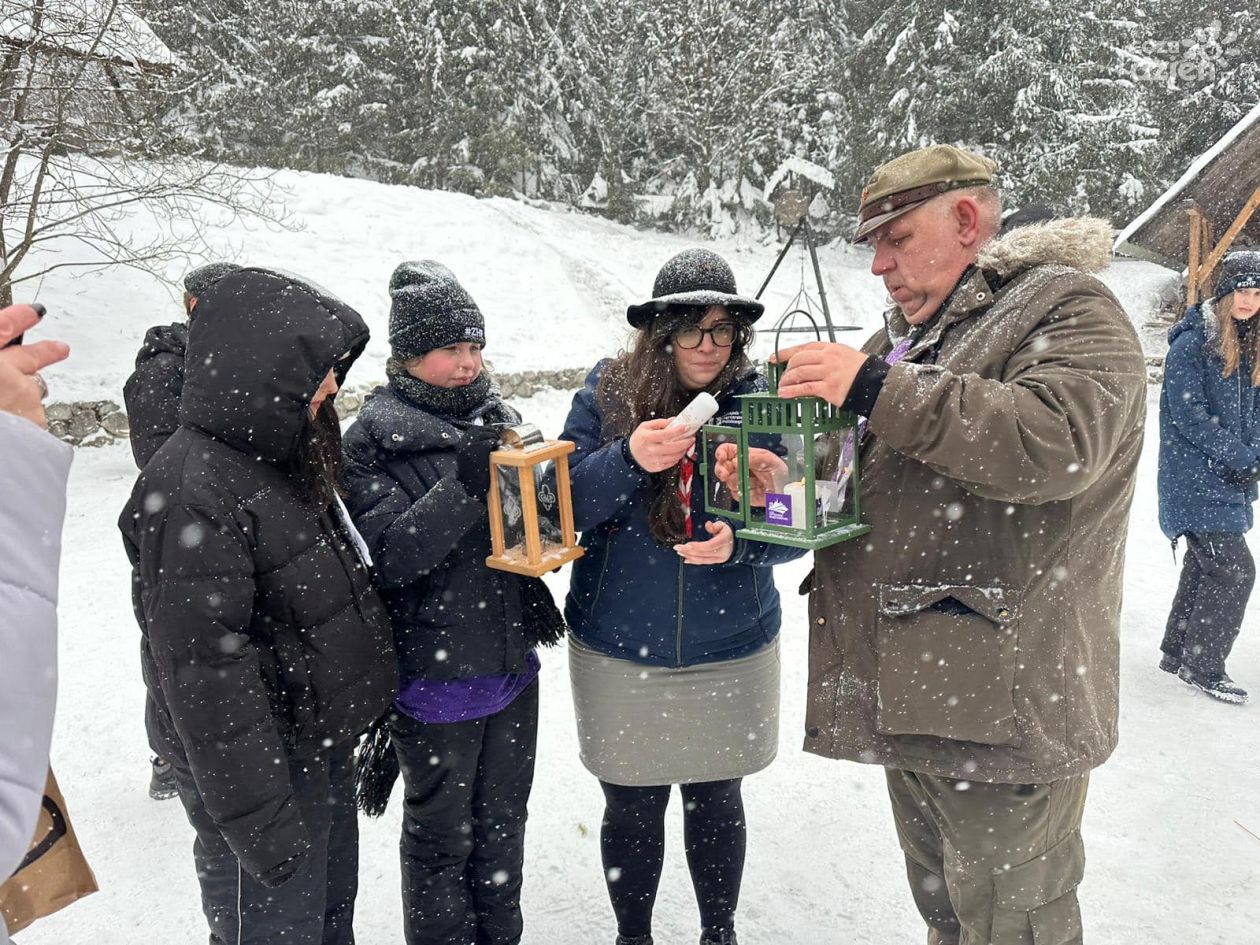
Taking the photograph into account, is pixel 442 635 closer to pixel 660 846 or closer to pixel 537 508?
pixel 537 508

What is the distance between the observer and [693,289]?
2.51m

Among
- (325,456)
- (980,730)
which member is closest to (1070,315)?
(980,730)

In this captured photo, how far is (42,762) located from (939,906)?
2.32 meters

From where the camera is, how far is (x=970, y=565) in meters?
1.85

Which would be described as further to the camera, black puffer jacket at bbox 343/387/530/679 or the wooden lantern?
black puffer jacket at bbox 343/387/530/679

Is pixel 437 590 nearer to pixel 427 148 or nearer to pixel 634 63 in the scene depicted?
pixel 427 148

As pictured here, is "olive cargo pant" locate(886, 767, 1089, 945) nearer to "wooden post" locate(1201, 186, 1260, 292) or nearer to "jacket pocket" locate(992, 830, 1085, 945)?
"jacket pocket" locate(992, 830, 1085, 945)

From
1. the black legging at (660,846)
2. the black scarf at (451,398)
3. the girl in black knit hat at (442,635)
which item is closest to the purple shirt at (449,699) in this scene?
the girl in black knit hat at (442,635)

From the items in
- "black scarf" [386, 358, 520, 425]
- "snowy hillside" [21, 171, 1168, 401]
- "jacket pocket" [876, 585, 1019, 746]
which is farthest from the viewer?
"snowy hillside" [21, 171, 1168, 401]

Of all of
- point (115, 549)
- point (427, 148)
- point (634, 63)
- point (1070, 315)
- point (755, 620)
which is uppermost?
point (634, 63)

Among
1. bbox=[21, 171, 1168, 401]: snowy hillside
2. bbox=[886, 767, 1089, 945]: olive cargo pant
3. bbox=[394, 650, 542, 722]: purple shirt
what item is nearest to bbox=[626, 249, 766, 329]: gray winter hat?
bbox=[394, 650, 542, 722]: purple shirt

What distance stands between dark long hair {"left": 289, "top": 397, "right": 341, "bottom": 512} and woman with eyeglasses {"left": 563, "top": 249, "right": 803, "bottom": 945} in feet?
2.34

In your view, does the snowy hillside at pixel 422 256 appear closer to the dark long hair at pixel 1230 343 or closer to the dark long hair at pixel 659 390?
the dark long hair at pixel 659 390

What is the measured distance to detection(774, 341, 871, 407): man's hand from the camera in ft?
5.57
